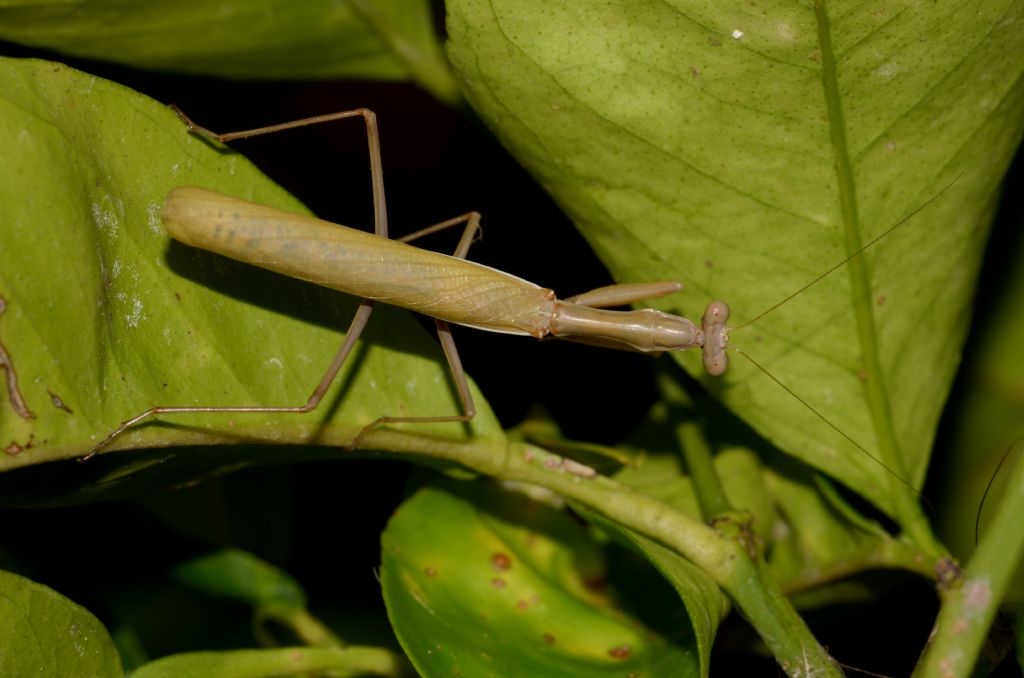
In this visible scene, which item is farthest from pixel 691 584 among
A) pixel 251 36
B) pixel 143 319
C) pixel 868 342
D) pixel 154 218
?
pixel 251 36

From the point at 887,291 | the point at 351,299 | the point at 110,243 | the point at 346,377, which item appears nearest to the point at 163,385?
the point at 110,243

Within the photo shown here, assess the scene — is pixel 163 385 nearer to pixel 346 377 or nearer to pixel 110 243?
pixel 110 243

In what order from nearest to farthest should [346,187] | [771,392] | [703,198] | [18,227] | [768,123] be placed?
[18,227]
[768,123]
[703,198]
[771,392]
[346,187]

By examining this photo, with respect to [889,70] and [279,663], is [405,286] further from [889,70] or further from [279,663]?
[889,70]

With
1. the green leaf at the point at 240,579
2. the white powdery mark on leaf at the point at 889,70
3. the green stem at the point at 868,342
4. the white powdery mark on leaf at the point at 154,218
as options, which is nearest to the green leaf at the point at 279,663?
the green leaf at the point at 240,579

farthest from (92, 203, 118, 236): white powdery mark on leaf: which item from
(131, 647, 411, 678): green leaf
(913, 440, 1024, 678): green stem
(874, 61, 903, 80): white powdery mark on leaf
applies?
(913, 440, 1024, 678): green stem

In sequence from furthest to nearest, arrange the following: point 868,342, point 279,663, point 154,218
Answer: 1. point 868,342
2. point 279,663
3. point 154,218
